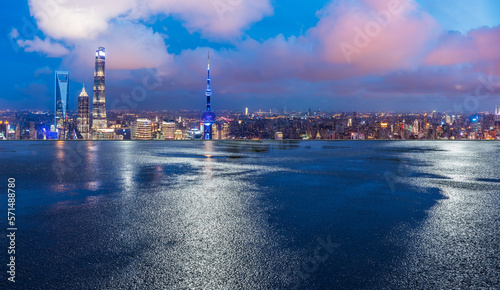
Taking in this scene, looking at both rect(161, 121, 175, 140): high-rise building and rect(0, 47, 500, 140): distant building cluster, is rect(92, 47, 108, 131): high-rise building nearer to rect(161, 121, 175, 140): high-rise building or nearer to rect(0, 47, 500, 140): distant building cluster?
rect(0, 47, 500, 140): distant building cluster

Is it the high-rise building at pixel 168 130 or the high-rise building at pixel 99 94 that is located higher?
the high-rise building at pixel 99 94

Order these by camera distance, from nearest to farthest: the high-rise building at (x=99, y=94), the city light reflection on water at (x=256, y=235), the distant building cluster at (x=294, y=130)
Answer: the city light reflection on water at (x=256, y=235)
the distant building cluster at (x=294, y=130)
the high-rise building at (x=99, y=94)

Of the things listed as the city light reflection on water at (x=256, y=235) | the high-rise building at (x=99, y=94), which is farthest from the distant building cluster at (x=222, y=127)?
the city light reflection on water at (x=256, y=235)

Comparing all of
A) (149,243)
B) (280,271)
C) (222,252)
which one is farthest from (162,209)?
(280,271)

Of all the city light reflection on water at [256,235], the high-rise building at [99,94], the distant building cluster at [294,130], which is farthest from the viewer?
the high-rise building at [99,94]

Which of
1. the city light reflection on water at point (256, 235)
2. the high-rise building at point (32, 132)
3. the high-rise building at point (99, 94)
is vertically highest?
the high-rise building at point (99, 94)

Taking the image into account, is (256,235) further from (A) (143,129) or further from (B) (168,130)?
(B) (168,130)

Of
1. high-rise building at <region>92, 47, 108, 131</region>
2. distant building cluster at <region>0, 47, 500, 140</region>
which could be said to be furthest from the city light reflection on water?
high-rise building at <region>92, 47, 108, 131</region>

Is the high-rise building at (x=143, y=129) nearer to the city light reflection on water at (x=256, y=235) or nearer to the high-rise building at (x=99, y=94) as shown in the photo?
the high-rise building at (x=99, y=94)

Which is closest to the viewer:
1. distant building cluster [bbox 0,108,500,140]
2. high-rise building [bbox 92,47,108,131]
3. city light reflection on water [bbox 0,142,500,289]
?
city light reflection on water [bbox 0,142,500,289]

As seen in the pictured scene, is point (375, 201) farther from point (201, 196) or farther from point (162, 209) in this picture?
point (162, 209)

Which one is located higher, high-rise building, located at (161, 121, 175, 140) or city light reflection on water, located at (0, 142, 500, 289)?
high-rise building, located at (161, 121, 175, 140)
